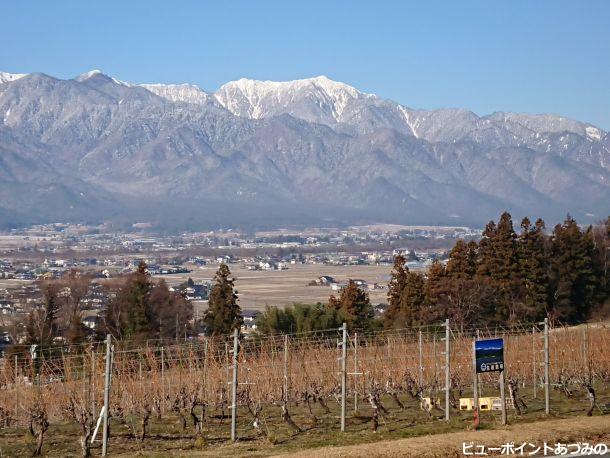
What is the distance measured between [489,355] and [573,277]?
33.4m

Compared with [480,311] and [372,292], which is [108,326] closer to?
Result: [480,311]

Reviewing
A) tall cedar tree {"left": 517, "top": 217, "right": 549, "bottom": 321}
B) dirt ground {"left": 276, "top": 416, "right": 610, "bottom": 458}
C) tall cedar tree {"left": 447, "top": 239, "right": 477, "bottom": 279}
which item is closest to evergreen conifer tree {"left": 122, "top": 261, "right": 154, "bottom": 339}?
tall cedar tree {"left": 447, "top": 239, "right": 477, "bottom": 279}

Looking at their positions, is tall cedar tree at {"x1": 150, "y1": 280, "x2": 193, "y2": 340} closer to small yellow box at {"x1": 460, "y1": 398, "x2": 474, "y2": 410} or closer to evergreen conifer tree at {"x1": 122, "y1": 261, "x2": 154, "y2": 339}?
evergreen conifer tree at {"x1": 122, "y1": 261, "x2": 154, "y2": 339}

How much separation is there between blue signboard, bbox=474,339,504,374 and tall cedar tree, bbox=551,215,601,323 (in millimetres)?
31877

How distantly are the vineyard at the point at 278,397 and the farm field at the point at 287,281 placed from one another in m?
40.4

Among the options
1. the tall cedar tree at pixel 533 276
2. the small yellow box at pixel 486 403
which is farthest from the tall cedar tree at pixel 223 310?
the small yellow box at pixel 486 403

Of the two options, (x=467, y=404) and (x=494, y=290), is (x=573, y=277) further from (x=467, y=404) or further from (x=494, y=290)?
(x=467, y=404)

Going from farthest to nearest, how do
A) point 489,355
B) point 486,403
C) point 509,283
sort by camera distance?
point 509,283 < point 486,403 < point 489,355

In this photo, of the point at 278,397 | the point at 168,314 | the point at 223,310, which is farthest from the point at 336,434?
the point at 168,314

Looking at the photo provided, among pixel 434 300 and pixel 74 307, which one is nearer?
pixel 434 300

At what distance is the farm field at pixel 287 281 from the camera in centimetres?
7606

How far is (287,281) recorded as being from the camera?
337 feet

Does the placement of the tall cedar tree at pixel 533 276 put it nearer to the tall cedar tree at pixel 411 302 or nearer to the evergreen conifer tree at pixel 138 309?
the tall cedar tree at pixel 411 302

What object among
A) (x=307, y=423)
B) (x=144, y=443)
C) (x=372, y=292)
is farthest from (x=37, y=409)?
(x=372, y=292)
